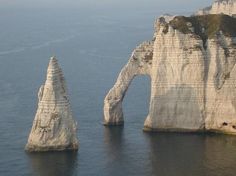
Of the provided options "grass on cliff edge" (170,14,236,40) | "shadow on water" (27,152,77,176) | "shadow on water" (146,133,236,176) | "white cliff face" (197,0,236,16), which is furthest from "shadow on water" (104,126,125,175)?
"white cliff face" (197,0,236,16)

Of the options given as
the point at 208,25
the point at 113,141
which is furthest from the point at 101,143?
the point at 208,25

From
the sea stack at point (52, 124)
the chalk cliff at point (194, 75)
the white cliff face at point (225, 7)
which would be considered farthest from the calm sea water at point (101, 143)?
the white cliff face at point (225, 7)

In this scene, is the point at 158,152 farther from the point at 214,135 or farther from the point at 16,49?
the point at 16,49

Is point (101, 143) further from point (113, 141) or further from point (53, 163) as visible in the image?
point (53, 163)

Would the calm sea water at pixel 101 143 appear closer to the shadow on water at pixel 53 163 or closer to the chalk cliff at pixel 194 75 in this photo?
the shadow on water at pixel 53 163

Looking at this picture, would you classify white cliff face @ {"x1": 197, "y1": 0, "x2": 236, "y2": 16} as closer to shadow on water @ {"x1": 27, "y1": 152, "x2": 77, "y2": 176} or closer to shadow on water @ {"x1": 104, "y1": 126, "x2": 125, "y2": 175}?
shadow on water @ {"x1": 104, "y1": 126, "x2": 125, "y2": 175}
